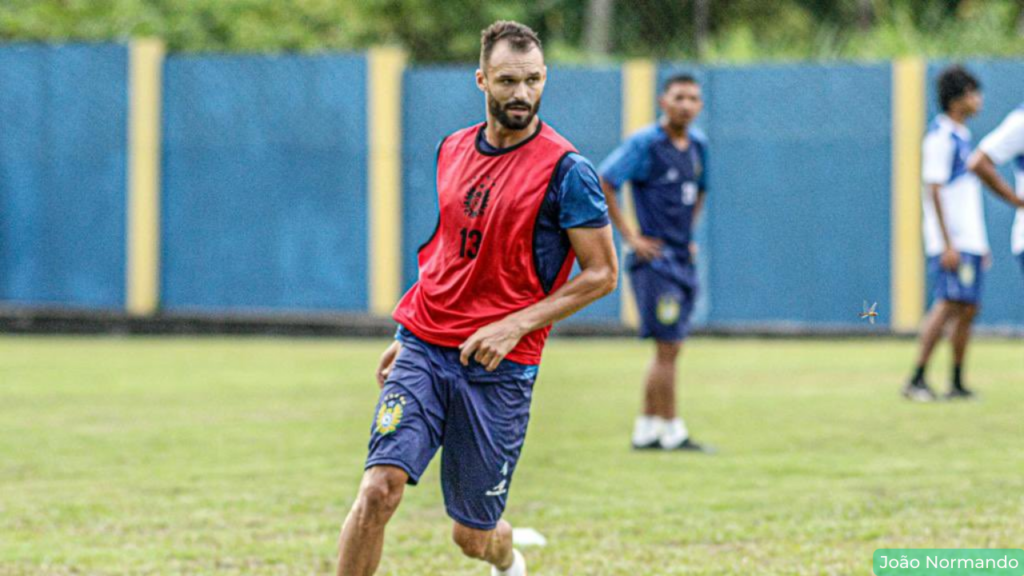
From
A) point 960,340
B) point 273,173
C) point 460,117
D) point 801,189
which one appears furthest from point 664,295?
point 273,173

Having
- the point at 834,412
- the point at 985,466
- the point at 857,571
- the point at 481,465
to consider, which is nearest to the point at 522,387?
the point at 481,465

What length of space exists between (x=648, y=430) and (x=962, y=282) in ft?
11.2

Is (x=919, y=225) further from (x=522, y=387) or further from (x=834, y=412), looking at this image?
(x=522, y=387)

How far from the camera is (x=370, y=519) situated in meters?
5.11

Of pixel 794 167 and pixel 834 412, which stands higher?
pixel 794 167

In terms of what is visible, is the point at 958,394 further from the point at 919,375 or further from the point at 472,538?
the point at 472,538

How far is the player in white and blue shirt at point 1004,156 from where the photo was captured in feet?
30.1

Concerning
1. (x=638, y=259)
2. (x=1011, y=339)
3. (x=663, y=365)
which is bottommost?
(x=1011, y=339)

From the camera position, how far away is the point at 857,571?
6.33 meters

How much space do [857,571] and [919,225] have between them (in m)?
12.9

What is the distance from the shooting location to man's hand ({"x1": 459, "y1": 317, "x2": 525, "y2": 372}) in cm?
528

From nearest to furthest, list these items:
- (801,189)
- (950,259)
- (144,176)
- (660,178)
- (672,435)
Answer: (672,435), (660,178), (950,259), (801,189), (144,176)

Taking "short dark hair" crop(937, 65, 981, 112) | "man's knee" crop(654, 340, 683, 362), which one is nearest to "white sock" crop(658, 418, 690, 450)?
"man's knee" crop(654, 340, 683, 362)

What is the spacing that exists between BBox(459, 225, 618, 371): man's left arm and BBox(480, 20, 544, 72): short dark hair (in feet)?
2.00
